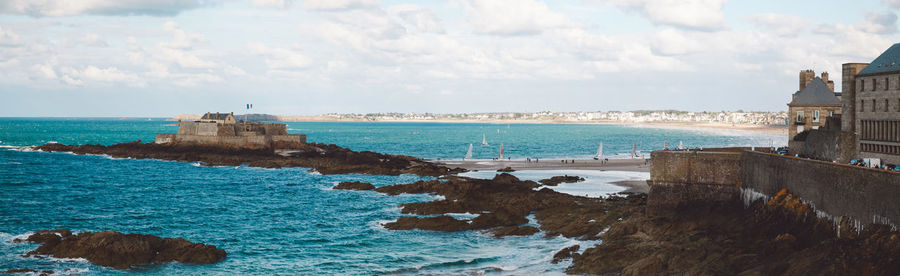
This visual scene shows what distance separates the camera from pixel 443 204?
4338 cm

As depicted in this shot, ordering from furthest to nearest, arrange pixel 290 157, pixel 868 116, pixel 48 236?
pixel 290 157
pixel 868 116
pixel 48 236

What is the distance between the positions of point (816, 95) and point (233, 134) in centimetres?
7109

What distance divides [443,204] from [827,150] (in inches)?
825

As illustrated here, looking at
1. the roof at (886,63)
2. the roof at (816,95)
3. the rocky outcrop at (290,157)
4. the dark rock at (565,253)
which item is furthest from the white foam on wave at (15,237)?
the roof at (816,95)

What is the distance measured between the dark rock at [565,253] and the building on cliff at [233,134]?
65638mm

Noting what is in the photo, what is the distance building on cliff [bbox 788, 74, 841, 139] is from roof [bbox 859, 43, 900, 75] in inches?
343

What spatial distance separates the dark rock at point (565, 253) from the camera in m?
29.1

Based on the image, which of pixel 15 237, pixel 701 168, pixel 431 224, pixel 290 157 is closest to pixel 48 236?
pixel 15 237

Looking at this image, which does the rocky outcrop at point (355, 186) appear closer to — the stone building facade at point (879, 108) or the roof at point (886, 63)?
the stone building facade at point (879, 108)

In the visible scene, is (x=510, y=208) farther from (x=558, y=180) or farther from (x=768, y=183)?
(x=558, y=180)

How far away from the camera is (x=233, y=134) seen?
9300 cm

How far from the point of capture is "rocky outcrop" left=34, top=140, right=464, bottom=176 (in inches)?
2832

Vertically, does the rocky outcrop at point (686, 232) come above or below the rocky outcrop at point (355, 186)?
above

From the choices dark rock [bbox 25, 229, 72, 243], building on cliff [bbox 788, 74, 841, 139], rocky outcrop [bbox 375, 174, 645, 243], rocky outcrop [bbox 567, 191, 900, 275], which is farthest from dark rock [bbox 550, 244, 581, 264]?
dark rock [bbox 25, 229, 72, 243]
